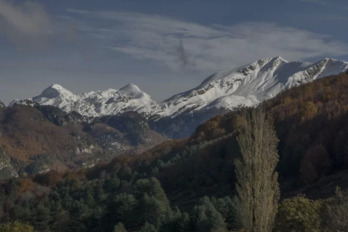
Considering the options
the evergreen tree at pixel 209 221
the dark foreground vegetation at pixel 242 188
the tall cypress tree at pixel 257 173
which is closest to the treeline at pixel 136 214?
the evergreen tree at pixel 209 221

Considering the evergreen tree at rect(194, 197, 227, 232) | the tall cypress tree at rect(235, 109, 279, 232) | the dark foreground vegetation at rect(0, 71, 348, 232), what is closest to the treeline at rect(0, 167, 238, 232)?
the evergreen tree at rect(194, 197, 227, 232)

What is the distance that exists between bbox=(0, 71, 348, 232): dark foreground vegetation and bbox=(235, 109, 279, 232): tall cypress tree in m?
0.06

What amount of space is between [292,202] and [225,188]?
60312mm

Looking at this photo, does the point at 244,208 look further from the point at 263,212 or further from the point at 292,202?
the point at 292,202

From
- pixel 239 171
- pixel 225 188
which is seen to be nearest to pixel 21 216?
pixel 225 188

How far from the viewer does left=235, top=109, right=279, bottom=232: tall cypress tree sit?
30031mm

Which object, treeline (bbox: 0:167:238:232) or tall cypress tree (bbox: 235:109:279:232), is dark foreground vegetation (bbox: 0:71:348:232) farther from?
treeline (bbox: 0:167:238:232)

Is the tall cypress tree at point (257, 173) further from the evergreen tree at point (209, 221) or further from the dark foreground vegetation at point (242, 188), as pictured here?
the evergreen tree at point (209, 221)

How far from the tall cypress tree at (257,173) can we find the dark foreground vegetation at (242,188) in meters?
0.06

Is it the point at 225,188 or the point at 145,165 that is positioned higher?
the point at 145,165

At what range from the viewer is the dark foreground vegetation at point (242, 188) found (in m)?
30.7

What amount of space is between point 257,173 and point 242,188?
1.37 metres

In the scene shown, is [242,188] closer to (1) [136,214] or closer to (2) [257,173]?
(2) [257,173]

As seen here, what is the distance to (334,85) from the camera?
559 feet
